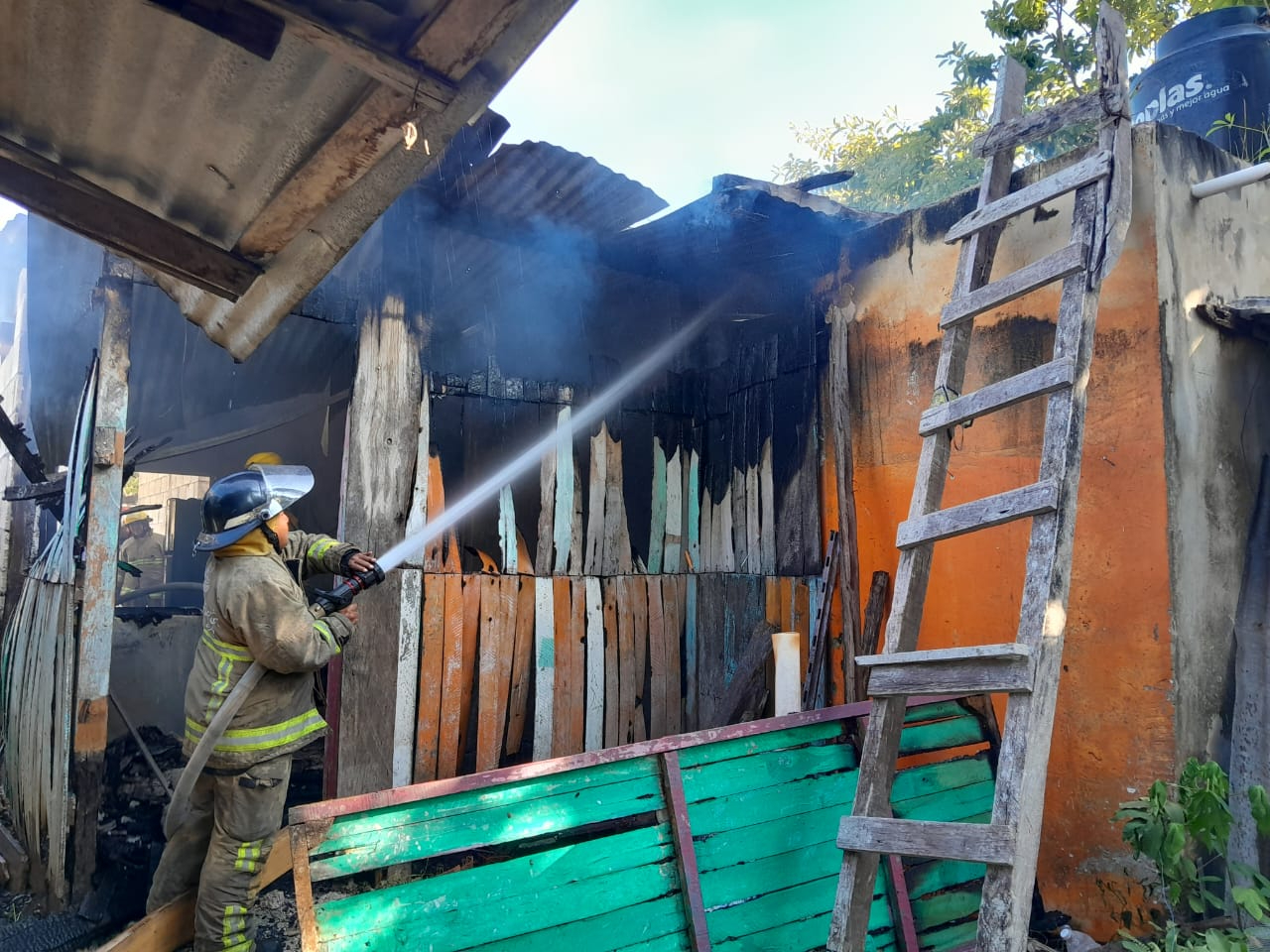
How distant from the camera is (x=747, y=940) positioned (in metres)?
3.29

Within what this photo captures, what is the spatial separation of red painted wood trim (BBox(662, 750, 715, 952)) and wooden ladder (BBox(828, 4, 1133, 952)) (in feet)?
1.76

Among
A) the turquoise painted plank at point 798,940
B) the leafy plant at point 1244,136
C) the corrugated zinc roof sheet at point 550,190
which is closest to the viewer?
the turquoise painted plank at point 798,940

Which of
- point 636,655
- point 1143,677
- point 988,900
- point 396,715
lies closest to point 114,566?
point 396,715

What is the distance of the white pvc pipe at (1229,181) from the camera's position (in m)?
3.98

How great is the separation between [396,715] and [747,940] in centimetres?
244

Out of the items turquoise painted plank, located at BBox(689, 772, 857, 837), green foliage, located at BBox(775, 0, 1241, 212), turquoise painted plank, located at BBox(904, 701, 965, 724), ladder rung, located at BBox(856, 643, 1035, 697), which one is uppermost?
green foliage, located at BBox(775, 0, 1241, 212)

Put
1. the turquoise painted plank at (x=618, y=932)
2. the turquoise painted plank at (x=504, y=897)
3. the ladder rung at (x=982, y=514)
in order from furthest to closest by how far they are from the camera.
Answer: the ladder rung at (x=982, y=514) → the turquoise painted plank at (x=618, y=932) → the turquoise painted plank at (x=504, y=897)

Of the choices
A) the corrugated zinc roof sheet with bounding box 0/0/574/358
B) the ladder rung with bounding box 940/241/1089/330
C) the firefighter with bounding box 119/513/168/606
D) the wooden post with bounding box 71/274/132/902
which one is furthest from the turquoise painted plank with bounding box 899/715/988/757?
the firefighter with bounding box 119/513/168/606

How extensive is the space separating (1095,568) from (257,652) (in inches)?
159

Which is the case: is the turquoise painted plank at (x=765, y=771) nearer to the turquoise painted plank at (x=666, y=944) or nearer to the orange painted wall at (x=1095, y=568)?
the turquoise painted plank at (x=666, y=944)

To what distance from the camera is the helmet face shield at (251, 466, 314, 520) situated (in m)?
3.76

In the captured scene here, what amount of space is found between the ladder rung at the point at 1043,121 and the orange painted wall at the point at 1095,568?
0.67 m

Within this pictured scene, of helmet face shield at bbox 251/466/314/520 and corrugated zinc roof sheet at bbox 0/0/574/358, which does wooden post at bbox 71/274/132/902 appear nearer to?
helmet face shield at bbox 251/466/314/520

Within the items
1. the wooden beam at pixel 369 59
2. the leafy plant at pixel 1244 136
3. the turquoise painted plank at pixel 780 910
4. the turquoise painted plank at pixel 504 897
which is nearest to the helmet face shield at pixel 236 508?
the turquoise painted plank at pixel 504 897
